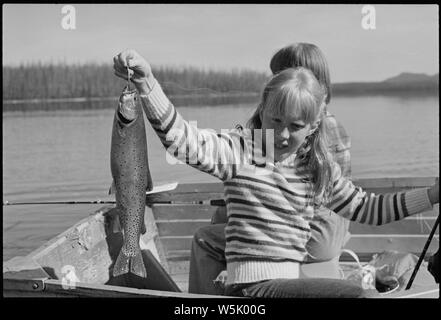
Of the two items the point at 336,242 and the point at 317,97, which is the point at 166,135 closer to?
the point at 317,97

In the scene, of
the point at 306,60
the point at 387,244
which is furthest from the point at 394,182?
the point at 306,60

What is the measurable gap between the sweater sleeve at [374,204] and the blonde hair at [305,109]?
77 millimetres

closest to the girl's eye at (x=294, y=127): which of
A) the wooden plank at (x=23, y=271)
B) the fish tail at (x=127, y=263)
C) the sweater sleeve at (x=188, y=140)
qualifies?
the sweater sleeve at (x=188, y=140)

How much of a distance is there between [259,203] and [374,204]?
0.50 meters

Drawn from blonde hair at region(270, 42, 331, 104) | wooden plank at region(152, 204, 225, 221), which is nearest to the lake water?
wooden plank at region(152, 204, 225, 221)

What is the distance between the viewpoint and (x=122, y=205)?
Answer: 253 cm

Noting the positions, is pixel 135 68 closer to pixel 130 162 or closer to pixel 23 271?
pixel 130 162

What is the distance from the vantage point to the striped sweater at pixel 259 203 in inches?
Answer: 100

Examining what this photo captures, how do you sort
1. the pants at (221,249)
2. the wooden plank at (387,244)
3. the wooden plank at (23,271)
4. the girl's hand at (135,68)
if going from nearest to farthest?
the girl's hand at (135,68)
the wooden plank at (23,271)
the pants at (221,249)
the wooden plank at (387,244)

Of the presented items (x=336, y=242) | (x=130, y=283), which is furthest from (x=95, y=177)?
(x=336, y=242)

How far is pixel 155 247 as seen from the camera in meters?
4.50

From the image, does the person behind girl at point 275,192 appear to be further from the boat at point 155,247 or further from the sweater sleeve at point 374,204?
the boat at point 155,247
